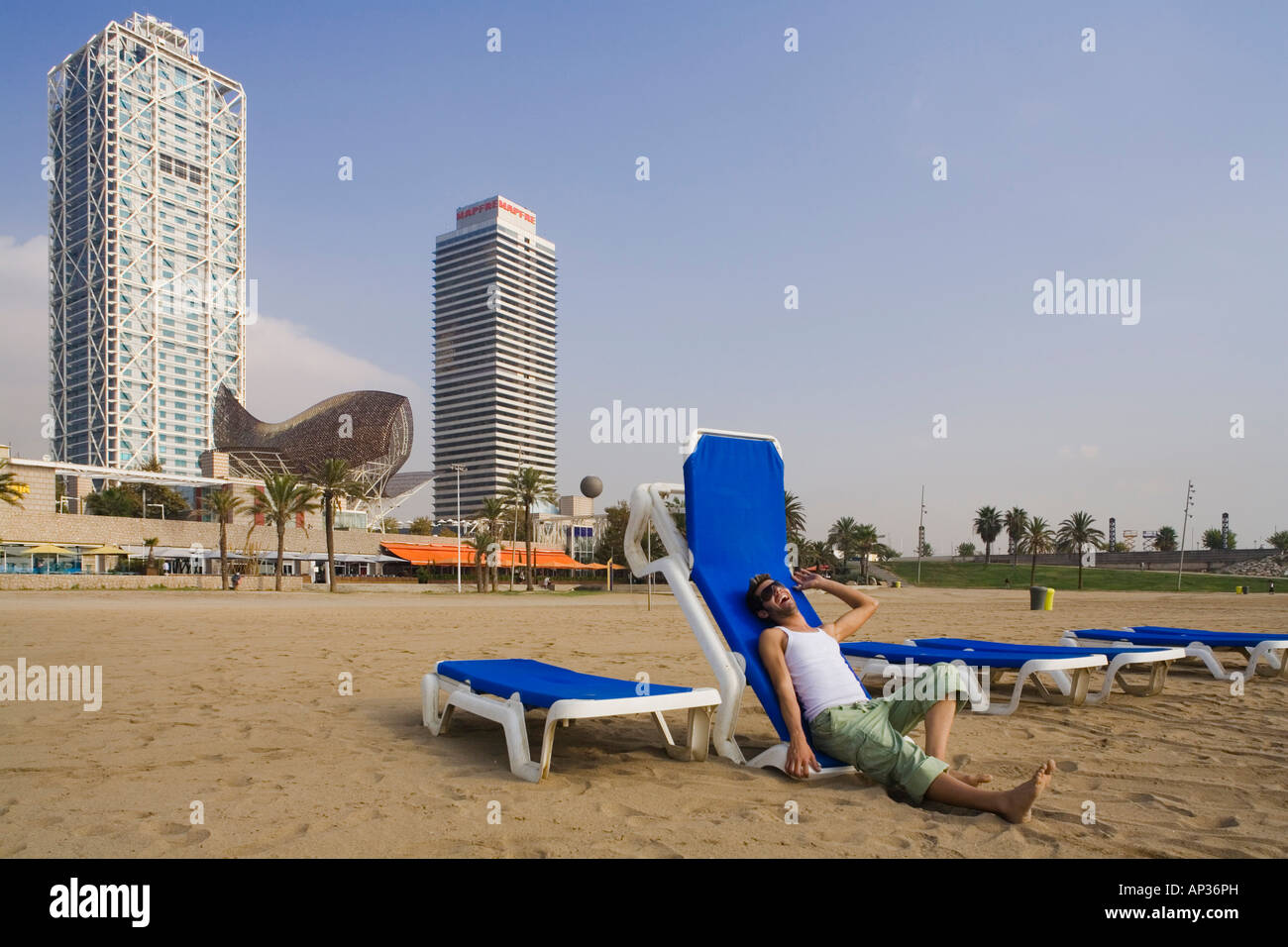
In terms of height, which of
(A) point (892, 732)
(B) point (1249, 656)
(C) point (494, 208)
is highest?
(C) point (494, 208)

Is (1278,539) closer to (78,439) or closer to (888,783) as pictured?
(888,783)

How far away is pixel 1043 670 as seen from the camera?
5.54 metres

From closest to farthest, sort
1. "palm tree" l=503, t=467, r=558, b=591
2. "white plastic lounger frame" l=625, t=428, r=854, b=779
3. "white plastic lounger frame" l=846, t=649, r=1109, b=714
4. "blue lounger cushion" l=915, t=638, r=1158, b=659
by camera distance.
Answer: "white plastic lounger frame" l=625, t=428, r=854, b=779 < "white plastic lounger frame" l=846, t=649, r=1109, b=714 < "blue lounger cushion" l=915, t=638, r=1158, b=659 < "palm tree" l=503, t=467, r=558, b=591

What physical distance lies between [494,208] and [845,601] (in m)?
159

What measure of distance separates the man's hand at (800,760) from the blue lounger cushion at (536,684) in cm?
60

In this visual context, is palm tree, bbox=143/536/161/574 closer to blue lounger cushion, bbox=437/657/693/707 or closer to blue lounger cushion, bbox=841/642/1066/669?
blue lounger cushion, bbox=437/657/693/707

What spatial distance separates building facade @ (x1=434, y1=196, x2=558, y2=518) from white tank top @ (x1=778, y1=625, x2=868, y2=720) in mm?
136528

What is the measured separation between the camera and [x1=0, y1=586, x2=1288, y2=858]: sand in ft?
9.62

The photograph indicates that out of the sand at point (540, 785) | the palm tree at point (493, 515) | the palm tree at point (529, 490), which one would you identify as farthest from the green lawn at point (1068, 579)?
the sand at point (540, 785)

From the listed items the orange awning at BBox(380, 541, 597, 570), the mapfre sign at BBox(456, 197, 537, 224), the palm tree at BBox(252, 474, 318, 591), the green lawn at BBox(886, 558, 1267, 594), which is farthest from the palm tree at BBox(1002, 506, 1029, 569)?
the mapfre sign at BBox(456, 197, 537, 224)

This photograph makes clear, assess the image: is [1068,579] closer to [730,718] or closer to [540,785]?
[730,718]

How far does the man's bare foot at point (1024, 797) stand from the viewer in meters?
3.06

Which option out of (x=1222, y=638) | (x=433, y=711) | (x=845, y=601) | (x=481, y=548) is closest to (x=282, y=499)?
(x=481, y=548)
